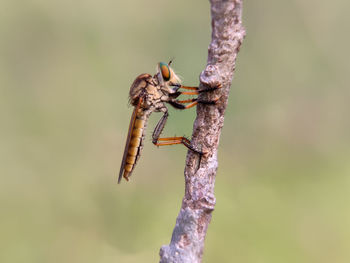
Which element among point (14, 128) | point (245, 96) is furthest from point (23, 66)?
point (245, 96)

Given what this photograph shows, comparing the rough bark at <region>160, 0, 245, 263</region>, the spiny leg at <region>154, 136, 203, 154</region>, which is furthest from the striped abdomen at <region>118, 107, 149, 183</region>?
the rough bark at <region>160, 0, 245, 263</region>

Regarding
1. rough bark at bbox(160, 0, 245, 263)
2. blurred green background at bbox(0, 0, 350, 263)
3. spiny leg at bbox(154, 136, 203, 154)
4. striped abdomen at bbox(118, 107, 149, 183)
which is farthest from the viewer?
blurred green background at bbox(0, 0, 350, 263)

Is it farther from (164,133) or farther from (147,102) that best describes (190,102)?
(164,133)

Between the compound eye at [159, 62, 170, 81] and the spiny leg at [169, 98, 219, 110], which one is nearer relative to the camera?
the spiny leg at [169, 98, 219, 110]

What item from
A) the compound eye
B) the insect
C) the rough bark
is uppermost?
the compound eye

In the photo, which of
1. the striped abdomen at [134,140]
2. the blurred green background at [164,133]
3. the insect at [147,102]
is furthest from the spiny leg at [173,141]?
the blurred green background at [164,133]

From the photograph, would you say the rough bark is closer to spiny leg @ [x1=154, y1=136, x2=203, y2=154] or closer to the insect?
spiny leg @ [x1=154, y1=136, x2=203, y2=154]

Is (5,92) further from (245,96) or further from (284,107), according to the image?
(284,107)

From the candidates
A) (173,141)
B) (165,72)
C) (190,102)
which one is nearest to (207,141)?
(190,102)
